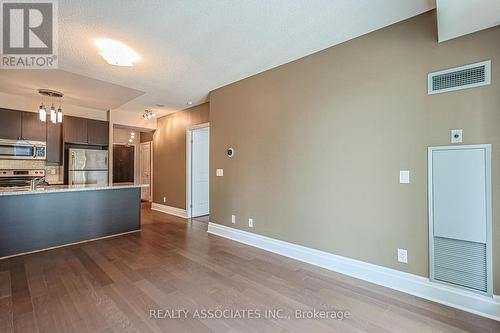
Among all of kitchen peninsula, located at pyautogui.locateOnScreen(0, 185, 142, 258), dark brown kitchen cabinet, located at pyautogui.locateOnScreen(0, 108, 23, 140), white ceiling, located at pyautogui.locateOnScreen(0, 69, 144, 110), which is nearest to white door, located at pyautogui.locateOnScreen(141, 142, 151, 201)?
white ceiling, located at pyautogui.locateOnScreen(0, 69, 144, 110)

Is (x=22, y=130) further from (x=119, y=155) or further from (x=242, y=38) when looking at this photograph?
(x=242, y=38)

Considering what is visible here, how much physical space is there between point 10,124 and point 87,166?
4.67ft

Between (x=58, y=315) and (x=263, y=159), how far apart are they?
2.73 m

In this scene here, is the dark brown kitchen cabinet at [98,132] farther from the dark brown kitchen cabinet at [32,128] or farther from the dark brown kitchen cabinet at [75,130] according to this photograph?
the dark brown kitchen cabinet at [32,128]

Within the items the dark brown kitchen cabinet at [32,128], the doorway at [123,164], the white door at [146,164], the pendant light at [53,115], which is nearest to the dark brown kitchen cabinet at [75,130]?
the dark brown kitchen cabinet at [32,128]

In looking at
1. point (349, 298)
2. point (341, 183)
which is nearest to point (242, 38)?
point (341, 183)

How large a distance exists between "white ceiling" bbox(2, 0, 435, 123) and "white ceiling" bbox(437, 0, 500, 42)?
0.35 meters

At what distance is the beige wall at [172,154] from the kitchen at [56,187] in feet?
4.08

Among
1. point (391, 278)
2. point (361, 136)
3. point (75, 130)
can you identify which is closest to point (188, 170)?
point (75, 130)

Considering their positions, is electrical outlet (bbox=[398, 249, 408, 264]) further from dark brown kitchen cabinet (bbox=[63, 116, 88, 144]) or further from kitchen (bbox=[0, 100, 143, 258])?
dark brown kitchen cabinet (bbox=[63, 116, 88, 144])

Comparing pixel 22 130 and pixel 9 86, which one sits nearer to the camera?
pixel 9 86

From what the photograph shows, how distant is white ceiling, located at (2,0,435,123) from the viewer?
6.67ft

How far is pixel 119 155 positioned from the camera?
27.1 feet

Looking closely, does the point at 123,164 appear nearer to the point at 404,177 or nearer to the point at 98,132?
the point at 98,132
